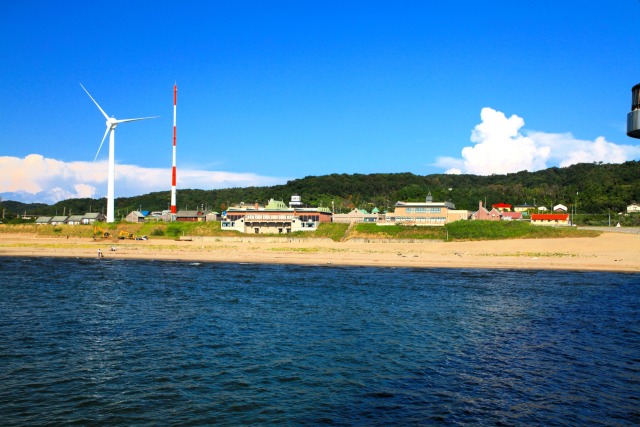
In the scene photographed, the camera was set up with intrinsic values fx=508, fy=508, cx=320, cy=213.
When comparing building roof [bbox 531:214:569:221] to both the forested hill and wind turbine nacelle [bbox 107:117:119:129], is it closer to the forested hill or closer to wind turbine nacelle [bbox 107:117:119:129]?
the forested hill

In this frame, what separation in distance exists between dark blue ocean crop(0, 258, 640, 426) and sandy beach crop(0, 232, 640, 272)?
18513mm

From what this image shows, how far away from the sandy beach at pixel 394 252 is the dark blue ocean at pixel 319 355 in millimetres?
18513

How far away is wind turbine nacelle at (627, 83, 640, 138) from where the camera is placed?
14961 mm

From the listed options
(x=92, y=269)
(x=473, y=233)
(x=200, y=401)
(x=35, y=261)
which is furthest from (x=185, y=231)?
(x=200, y=401)

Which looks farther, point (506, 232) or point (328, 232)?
point (328, 232)

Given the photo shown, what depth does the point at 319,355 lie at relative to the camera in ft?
69.3

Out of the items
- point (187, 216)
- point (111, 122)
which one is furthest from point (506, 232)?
point (111, 122)

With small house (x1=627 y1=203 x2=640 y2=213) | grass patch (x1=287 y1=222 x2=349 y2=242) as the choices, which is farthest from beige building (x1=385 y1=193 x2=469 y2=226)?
small house (x1=627 y1=203 x2=640 y2=213)

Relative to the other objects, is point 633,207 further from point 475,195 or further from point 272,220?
point 272,220

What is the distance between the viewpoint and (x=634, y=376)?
1862 centimetres

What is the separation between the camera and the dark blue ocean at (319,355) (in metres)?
15.2

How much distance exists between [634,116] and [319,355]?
46.5 feet

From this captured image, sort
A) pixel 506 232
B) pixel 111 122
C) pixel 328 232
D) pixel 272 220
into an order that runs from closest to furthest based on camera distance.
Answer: pixel 506 232 < pixel 328 232 < pixel 272 220 < pixel 111 122

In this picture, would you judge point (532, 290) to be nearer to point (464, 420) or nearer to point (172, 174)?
point (464, 420)
